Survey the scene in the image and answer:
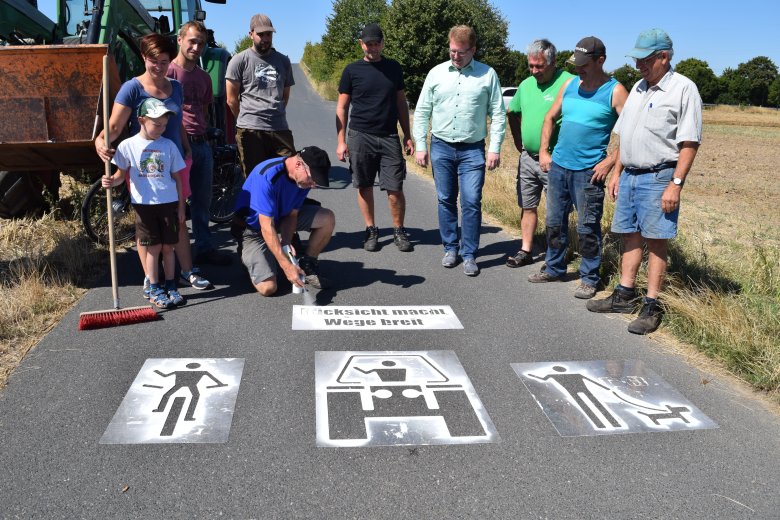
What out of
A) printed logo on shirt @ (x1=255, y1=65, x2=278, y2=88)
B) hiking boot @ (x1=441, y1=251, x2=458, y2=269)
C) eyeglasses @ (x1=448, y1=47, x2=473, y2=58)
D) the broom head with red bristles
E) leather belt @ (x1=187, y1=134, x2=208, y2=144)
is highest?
eyeglasses @ (x1=448, y1=47, x2=473, y2=58)

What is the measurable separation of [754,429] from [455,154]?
3.63m

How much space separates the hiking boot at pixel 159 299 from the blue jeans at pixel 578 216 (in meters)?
3.33

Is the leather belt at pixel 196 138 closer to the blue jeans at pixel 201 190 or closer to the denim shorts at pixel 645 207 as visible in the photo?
the blue jeans at pixel 201 190

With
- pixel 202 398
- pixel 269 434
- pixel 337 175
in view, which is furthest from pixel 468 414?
pixel 337 175

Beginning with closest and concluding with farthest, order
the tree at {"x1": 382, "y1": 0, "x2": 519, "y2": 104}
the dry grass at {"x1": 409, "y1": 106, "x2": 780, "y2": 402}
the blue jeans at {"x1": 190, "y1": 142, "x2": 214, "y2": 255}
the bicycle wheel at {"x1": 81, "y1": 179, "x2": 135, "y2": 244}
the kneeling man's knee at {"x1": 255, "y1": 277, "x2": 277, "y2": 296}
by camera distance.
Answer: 1. the dry grass at {"x1": 409, "y1": 106, "x2": 780, "y2": 402}
2. the kneeling man's knee at {"x1": 255, "y1": 277, "x2": 277, "y2": 296}
3. the blue jeans at {"x1": 190, "y1": 142, "x2": 214, "y2": 255}
4. the bicycle wheel at {"x1": 81, "y1": 179, "x2": 135, "y2": 244}
5. the tree at {"x1": 382, "y1": 0, "x2": 519, "y2": 104}

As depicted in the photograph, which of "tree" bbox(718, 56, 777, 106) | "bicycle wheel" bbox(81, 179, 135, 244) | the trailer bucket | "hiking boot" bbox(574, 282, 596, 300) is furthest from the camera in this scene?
"tree" bbox(718, 56, 777, 106)

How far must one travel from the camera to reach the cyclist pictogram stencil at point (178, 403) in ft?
11.1

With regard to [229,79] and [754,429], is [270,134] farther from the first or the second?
[754,429]

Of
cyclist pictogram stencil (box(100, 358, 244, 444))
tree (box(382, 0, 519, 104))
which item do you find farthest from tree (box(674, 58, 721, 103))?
cyclist pictogram stencil (box(100, 358, 244, 444))

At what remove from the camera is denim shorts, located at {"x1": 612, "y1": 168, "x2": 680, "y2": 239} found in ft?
15.7

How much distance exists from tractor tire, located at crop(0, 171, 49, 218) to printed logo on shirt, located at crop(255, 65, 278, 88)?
9.09 feet

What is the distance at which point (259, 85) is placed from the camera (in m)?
6.55

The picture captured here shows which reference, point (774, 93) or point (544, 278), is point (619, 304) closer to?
point (544, 278)

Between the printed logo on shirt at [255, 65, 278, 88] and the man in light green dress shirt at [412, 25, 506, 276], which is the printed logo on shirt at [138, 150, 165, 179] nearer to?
the printed logo on shirt at [255, 65, 278, 88]
